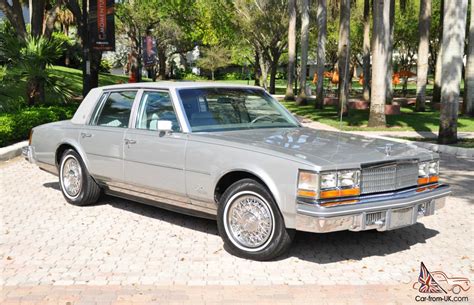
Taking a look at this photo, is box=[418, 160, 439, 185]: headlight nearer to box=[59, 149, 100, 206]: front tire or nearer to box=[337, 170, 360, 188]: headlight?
box=[337, 170, 360, 188]: headlight

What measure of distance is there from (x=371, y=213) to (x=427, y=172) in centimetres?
103

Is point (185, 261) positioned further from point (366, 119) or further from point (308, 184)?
point (366, 119)

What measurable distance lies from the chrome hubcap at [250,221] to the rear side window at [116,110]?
1981 mm

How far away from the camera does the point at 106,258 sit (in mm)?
5398

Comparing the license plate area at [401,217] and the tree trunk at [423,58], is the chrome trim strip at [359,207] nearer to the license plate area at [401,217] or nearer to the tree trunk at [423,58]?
the license plate area at [401,217]

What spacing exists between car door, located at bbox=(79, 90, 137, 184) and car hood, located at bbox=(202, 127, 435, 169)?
1385mm

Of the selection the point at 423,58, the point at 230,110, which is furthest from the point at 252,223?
the point at 423,58

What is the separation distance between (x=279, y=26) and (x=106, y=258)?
117ft

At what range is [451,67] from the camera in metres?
13.7

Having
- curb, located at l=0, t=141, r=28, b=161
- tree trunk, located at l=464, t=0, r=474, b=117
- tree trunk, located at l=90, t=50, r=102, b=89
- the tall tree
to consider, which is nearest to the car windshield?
curb, located at l=0, t=141, r=28, b=161

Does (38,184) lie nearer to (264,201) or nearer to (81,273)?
(81,273)

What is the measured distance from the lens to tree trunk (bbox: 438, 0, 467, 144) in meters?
13.6

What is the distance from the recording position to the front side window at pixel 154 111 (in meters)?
6.16

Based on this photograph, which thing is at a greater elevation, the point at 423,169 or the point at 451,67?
the point at 451,67
